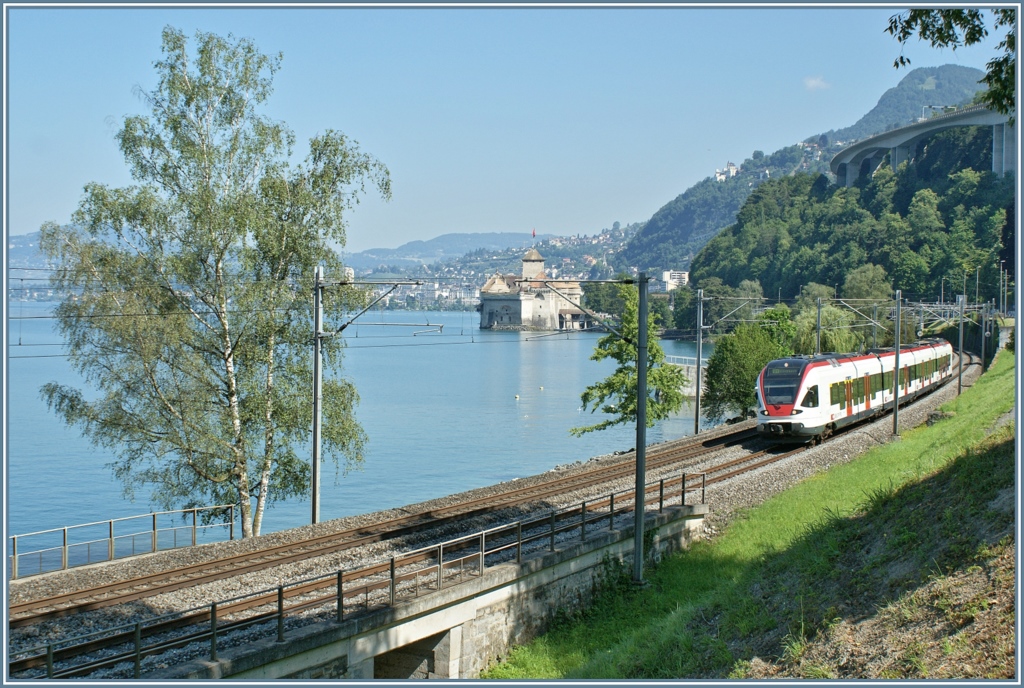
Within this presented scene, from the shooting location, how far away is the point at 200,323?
2253 cm

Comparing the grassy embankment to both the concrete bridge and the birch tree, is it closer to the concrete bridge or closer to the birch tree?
the birch tree

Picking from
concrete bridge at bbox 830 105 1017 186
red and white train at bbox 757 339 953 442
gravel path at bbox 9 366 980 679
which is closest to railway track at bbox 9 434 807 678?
gravel path at bbox 9 366 980 679

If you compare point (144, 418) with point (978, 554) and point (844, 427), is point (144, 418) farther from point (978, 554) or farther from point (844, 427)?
point (844, 427)

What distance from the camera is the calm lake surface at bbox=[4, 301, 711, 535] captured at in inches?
1347

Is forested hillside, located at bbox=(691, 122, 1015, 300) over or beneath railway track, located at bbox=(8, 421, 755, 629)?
over

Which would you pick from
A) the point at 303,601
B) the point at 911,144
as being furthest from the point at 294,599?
the point at 911,144

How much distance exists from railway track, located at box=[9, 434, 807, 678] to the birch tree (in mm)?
7640

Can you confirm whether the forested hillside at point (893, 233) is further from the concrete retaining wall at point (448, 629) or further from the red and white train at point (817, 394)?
the concrete retaining wall at point (448, 629)

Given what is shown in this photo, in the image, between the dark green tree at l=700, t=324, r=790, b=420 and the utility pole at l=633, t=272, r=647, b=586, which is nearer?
the utility pole at l=633, t=272, r=647, b=586

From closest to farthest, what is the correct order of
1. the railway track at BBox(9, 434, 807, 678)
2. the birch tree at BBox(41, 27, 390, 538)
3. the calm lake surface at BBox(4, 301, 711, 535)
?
1. the railway track at BBox(9, 434, 807, 678)
2. the birch tree at BBox(41, 27, 390, 538)
3. the calm lake surface at BBox(4, 301, 711, 535)

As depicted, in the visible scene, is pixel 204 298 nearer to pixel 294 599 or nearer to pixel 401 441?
pixel 294 599

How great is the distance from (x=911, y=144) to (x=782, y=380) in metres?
147

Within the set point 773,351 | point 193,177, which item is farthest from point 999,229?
point 193,177
